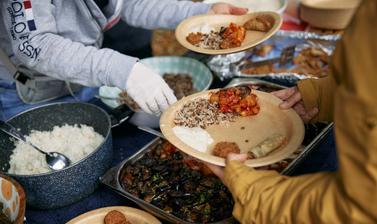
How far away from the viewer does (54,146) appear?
5.30ft

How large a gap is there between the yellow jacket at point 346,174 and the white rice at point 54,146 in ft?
2.54

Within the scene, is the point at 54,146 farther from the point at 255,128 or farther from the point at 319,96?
the point at 319,96

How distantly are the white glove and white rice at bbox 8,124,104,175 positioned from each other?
0.76 ft

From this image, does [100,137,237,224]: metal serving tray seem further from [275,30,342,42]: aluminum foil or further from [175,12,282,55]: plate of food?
[275,30,342,42]: aluminum foil

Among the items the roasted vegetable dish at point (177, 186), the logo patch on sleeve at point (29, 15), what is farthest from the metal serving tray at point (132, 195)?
the logo patch on sleeve at point (29, 15)

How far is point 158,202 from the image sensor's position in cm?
140

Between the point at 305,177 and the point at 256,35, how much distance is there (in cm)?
87

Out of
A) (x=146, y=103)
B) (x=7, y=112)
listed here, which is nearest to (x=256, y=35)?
(x=146, y=103)

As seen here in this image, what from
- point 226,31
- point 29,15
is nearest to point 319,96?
point 226,31

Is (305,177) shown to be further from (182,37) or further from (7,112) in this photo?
(7,112)

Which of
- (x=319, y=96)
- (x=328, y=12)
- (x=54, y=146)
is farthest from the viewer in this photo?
(x=328, y=12)

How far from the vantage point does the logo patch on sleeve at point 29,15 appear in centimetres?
151

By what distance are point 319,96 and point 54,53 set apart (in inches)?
36.8

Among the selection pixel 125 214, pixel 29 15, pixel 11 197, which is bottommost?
pixel 125 214
